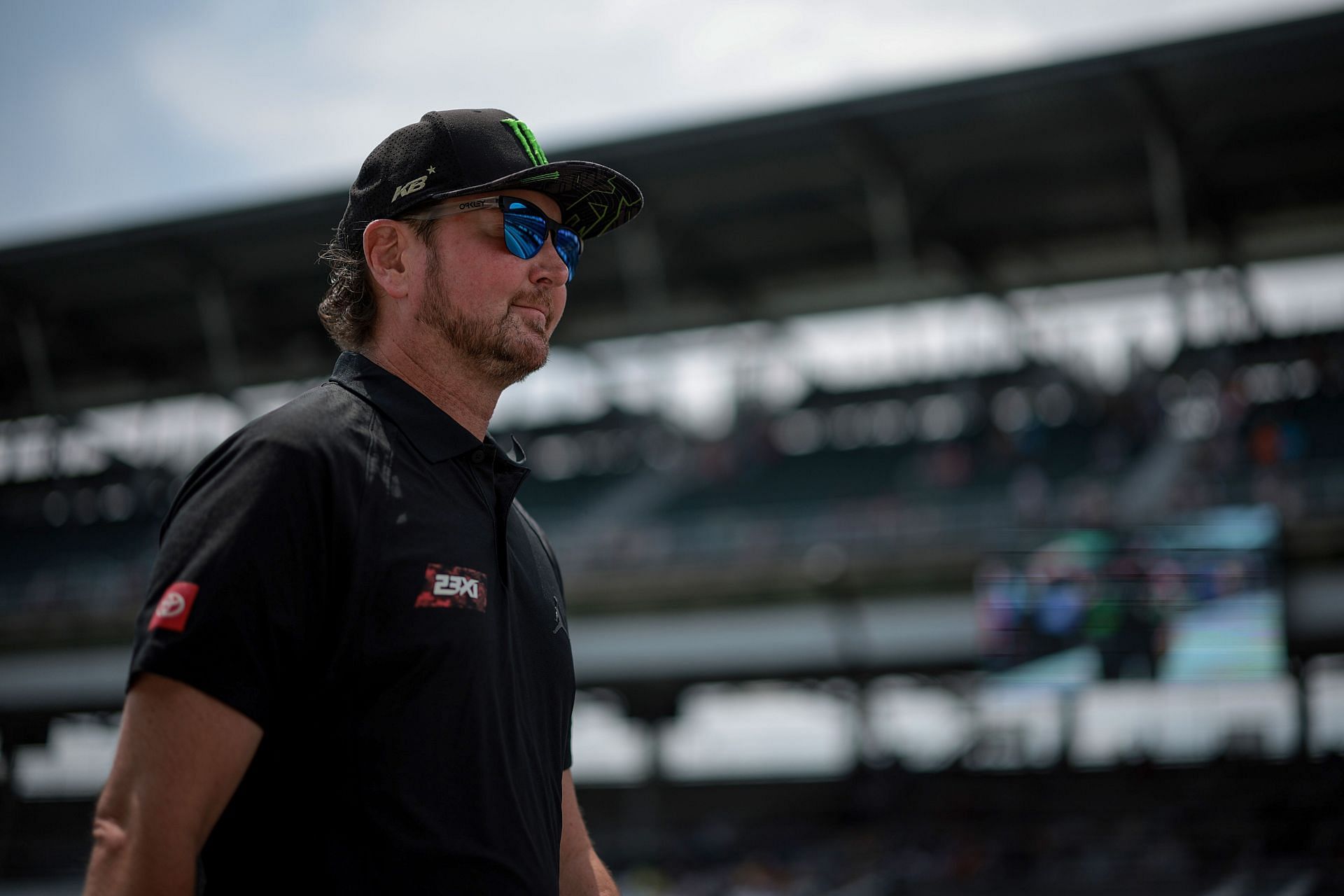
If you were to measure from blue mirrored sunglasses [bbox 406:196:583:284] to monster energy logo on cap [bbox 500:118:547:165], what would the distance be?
0.06 metres

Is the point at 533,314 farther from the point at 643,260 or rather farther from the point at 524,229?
the point at 643,260

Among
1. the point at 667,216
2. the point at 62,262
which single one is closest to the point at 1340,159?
the point at 667,216

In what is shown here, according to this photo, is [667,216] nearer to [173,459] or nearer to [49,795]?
[173,459]

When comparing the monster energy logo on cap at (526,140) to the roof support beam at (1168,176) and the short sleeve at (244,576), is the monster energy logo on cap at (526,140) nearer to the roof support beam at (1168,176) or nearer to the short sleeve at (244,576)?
the short sleeve at (244,576)

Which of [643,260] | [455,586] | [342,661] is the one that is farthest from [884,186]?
[342,661]

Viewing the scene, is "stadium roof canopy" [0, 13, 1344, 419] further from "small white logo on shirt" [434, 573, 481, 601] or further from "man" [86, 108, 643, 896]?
"small white logo on shirt" [434, 573, 481, 601]

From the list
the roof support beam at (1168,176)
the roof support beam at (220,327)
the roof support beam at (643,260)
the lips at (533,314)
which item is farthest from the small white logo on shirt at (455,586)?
Answer: the roof support beam at (220,327)

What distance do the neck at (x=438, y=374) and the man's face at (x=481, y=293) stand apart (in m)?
0.02

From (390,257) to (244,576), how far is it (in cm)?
57

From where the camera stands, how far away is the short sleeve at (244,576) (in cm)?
134

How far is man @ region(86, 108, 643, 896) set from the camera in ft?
4.40

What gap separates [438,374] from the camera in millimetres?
1780

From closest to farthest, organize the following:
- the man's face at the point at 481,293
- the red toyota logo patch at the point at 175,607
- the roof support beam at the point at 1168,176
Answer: the red toyota logo patch at the point at 175,607 < the man's face at the point at 481,293 < the roof support beam at the point at 1168,176

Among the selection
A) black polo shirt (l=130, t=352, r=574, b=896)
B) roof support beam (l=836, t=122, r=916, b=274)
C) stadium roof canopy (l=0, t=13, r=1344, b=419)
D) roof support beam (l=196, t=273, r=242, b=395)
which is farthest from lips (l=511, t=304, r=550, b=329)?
roof support beam (l=196, t=273, r=242, b=395)
